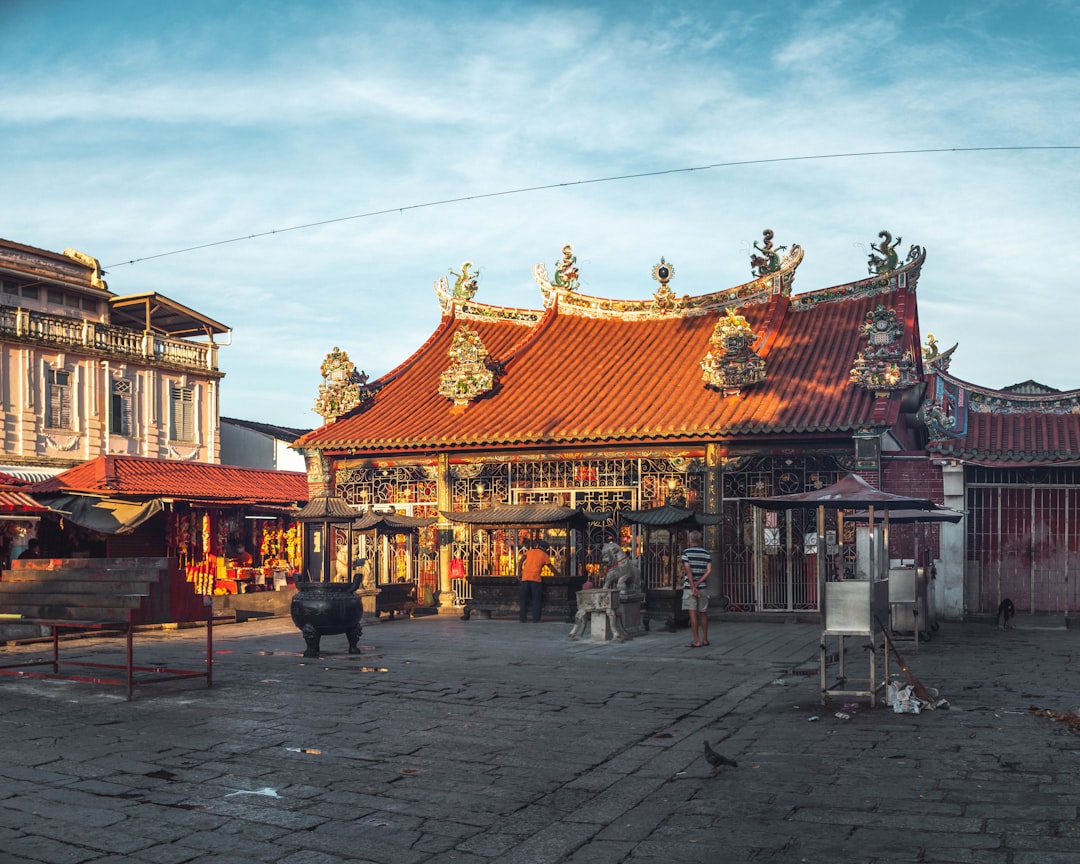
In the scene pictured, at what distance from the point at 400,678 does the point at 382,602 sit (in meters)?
9.29

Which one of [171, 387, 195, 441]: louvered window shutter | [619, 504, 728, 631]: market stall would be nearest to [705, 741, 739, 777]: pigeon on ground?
[619, 504, 728, 631]: market stall

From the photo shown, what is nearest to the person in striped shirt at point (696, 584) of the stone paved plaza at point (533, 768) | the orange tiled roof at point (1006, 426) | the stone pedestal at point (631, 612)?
the stone pedestal at point (631, 612)

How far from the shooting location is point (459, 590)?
80.0 feet

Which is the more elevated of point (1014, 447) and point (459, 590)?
point (1014, 447)

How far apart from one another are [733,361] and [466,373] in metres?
6.13

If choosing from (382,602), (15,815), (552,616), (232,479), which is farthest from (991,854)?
(232,479)

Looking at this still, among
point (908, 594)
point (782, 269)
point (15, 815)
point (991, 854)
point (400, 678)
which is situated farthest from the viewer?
point (782, 269)

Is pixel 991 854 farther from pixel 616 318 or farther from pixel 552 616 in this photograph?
pixel 616 318

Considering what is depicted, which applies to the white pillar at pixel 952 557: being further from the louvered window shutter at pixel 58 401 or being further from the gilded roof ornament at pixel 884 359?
the louvered window shutter at pixel 58 401

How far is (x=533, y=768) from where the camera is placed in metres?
8.20

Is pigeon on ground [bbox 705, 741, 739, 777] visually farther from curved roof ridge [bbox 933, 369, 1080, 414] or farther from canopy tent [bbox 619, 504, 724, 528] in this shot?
curved roof ridge [bbox 933, 369, 1080, 414]

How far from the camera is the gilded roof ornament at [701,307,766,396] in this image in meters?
22.9

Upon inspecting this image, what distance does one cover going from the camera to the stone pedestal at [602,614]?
1684 centimetres

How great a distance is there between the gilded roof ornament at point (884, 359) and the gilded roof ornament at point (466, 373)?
8.09 meters
